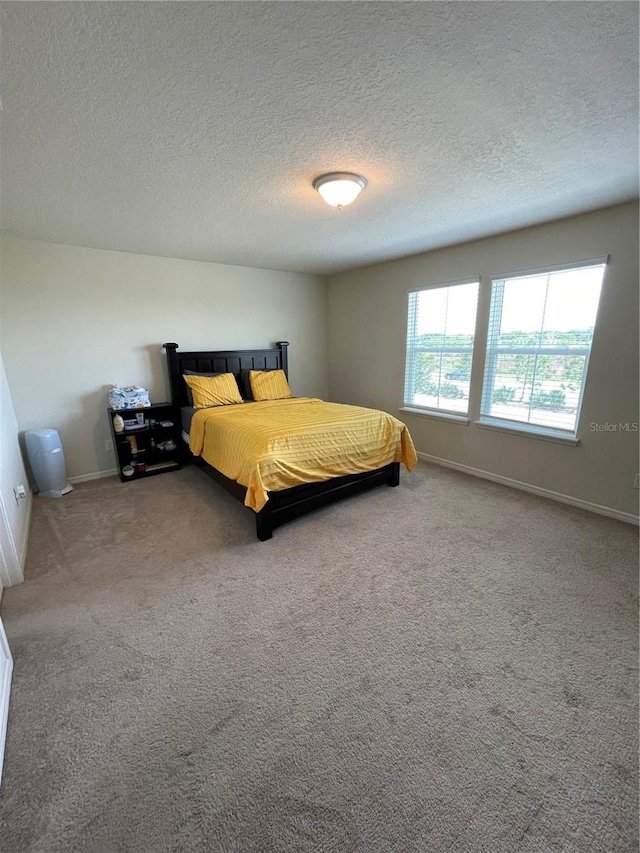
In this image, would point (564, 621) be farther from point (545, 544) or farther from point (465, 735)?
point (465, 735)

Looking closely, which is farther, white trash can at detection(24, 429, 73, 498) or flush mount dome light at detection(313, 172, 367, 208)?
white trash can at detection(24, 429, 73, 498)

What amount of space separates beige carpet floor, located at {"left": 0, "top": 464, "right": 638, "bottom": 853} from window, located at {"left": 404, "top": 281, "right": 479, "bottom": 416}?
1.74 m

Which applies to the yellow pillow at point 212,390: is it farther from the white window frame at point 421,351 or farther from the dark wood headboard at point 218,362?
the white window frame at point 421,351

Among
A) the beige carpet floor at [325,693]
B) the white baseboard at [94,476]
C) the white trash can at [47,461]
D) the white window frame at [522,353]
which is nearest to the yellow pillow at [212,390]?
the white baseboard at [94,476]

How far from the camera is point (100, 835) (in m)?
1.05

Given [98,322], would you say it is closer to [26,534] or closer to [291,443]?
[26,534]

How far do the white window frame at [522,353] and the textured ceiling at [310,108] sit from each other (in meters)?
0.43

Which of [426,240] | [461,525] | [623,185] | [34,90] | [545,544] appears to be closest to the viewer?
[34,90]

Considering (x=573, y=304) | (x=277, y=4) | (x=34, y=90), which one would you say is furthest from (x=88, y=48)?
(x=573, y=304)

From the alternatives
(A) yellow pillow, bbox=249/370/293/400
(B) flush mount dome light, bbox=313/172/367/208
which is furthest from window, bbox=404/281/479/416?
(B) flush mount dome light, bbox=313/172/367/208

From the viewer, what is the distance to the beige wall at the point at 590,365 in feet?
8.65

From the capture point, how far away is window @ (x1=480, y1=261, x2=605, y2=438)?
286 cm

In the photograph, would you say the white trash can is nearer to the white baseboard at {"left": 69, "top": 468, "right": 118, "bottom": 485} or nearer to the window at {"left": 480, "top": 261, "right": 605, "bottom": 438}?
the white baseboard at {"left": 69, "top": 468, "right": 118, "bottom": 485}

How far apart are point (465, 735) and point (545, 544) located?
5.36 ft
